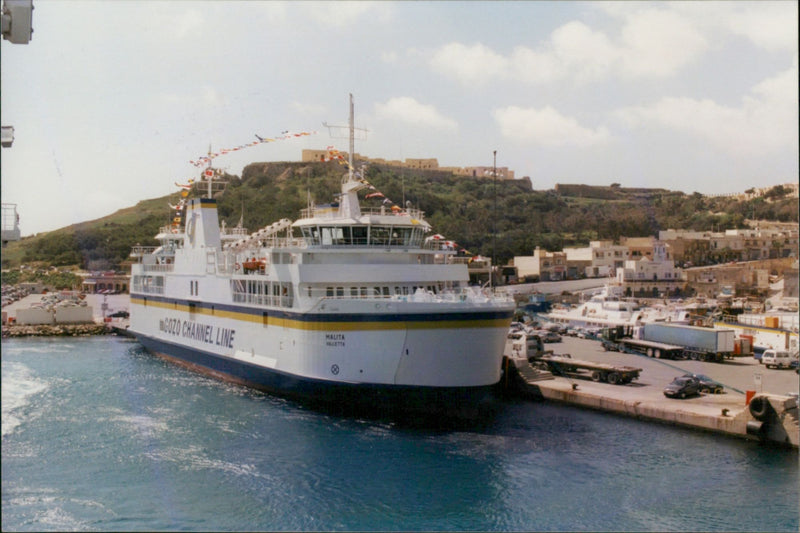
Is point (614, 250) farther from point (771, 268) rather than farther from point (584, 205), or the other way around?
point (584, 205)

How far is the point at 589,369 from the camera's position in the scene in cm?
2477

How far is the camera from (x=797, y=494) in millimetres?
14656

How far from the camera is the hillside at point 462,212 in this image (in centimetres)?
6619

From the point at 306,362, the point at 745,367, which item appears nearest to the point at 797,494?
the point at 306,362

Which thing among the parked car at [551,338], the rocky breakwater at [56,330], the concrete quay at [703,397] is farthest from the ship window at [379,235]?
the rocky breakwater at [56,330]

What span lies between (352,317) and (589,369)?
9376 millimetres

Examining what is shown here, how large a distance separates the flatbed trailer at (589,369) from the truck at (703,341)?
5.52 metres

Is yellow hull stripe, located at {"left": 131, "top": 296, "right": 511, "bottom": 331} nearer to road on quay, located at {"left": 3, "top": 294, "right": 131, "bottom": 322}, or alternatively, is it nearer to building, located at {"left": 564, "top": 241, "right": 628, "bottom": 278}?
road on quay, located at {"left": 3, "top": 294, "right": 131, "bottom": 322}

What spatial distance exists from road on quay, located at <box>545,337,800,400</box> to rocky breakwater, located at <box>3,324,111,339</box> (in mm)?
25384

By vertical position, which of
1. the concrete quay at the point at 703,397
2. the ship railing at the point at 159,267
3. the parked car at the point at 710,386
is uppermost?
the ship railing at the point at 159,267

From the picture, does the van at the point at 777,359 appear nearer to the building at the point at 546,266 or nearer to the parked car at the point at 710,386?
the parked car at the point at 710,386

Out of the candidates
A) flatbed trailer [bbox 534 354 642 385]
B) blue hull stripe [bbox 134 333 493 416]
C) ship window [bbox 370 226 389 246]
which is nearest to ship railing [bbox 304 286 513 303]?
ship window [bbox 370 226 389 246]

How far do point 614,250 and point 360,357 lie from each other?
57557 millimetres

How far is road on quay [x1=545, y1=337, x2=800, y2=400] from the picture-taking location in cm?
2192
